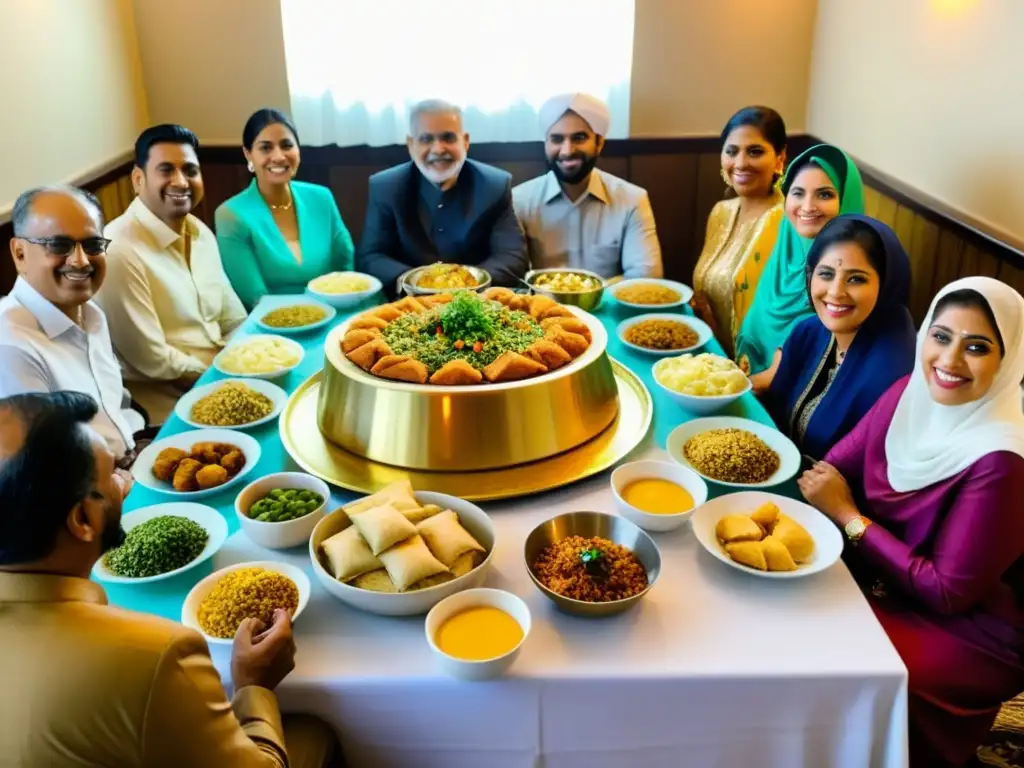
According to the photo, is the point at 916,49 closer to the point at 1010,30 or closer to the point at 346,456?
the point at 1010,30

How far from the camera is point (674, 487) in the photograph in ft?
6.76

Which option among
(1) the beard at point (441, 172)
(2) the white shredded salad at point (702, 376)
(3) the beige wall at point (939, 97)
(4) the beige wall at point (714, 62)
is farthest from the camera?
(4) the beige wall at point (714, 62)

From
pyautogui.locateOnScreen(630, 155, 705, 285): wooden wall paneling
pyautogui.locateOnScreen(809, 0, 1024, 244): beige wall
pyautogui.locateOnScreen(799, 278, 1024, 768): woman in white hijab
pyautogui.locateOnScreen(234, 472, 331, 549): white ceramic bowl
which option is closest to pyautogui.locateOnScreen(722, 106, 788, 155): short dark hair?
pyautogui.locateOnScreen(809, 0, 1024, 244): beige wall

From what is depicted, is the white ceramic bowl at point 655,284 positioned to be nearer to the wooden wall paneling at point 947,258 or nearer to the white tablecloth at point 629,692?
the wooden wall paneling at point 947,258

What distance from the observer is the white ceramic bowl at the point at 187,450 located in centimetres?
208

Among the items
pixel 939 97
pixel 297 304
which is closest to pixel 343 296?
pixel 297 304

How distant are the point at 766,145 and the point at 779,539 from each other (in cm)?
241

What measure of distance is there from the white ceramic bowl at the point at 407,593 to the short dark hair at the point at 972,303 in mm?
1208

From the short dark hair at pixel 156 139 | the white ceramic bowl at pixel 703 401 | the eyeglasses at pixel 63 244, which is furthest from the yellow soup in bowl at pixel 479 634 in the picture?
the short dark hair at pixel 156 139

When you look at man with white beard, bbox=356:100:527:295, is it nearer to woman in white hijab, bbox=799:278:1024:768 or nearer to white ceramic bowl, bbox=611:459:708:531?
white ceramic bowl, bbox=611:459:708:531

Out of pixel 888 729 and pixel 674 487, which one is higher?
pixel 674 487

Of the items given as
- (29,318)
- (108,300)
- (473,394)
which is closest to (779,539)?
(473,394)

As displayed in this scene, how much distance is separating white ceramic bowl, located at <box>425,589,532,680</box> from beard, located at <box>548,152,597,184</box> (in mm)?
2955

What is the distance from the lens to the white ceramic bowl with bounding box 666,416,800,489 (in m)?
2.12
